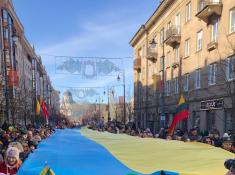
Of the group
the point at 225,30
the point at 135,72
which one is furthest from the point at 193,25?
the point at 135,72

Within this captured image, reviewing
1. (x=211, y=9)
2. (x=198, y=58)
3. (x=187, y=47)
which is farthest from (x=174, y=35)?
(x=211, y=9)

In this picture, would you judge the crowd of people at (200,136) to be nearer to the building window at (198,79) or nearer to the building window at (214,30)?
the building window at (214,30)

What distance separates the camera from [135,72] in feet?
201

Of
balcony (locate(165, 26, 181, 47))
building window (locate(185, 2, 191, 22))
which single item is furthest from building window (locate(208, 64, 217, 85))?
balcony (locate(165, 26, 181, 47))

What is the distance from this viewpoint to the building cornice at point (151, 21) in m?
38.6

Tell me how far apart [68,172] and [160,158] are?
2.00 meters

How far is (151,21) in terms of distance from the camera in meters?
46.3

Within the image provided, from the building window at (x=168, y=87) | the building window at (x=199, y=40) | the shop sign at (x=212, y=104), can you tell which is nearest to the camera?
the shop sign at (x=212, y=104)

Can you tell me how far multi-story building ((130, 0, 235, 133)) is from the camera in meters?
24.0

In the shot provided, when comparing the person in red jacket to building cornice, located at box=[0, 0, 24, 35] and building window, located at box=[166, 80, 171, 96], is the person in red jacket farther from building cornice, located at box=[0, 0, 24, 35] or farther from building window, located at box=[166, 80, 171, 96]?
building cornice, located at box=[0, 0, 24, 35]

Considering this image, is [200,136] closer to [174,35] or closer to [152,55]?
[174,35]

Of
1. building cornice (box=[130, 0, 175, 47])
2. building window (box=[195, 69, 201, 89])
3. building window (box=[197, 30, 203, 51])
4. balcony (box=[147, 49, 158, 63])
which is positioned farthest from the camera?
balcony (box=[147, 49, 158, 63])

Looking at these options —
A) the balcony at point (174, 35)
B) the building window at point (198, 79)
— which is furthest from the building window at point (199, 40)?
the balcony at point (174, 35)

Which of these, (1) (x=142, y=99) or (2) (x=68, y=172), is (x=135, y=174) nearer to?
(2) (x=68, y=172)
